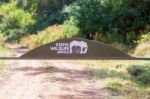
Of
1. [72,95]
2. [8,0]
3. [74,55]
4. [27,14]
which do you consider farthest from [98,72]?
[8,0]

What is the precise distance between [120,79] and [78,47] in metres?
7.66

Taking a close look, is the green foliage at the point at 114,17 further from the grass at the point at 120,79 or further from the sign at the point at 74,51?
the sign at the point at 74,51

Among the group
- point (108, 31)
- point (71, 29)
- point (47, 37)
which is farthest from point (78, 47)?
point (47, 37)

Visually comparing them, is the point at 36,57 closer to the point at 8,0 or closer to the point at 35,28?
the point at 35,28

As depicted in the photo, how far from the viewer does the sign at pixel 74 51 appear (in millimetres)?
5066

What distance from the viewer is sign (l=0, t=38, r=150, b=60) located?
507cm

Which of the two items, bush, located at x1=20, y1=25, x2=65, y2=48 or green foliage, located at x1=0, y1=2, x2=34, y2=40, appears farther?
green foliage, located at x1=0, y1=2, x2=34, y2=40

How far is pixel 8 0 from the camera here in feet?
184

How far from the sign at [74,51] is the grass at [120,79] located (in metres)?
5.25

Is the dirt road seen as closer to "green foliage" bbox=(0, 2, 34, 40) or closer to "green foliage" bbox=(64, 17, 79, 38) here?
"green foliage" bbox=(64, 17, 79, 38)

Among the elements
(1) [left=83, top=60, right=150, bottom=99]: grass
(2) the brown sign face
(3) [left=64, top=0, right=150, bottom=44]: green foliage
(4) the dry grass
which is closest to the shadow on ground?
(1) [left=83, top=60, right=150, bottom=99]: grass

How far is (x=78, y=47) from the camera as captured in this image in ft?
16.6

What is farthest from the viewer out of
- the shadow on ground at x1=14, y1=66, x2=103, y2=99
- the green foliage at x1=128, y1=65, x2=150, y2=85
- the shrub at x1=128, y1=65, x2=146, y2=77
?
the shrub at x1=128, y1=65, x2=146, y2=77

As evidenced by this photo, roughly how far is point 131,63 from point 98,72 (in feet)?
3.81
